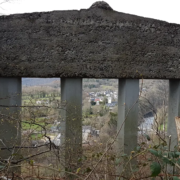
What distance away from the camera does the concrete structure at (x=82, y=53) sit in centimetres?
268

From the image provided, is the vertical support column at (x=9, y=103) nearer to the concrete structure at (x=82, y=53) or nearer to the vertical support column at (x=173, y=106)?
the concrete structure at (x=82, y=53)

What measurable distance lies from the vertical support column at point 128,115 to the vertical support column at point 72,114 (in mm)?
703

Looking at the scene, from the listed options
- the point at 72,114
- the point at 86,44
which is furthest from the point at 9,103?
the point at 86,44

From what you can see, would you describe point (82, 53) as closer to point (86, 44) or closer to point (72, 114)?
point (86, 44)

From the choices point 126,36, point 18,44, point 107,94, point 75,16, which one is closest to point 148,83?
point 107,94

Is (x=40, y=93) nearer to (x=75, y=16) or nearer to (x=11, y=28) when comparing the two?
(x=11, y=28)

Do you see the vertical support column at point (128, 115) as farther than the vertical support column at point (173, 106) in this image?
No

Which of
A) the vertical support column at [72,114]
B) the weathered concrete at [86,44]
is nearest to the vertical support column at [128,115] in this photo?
the weathered concrete at [86,44]

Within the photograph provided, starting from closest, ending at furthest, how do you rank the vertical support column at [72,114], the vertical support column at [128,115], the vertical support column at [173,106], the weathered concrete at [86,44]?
the weathered concrete at [86,44]
the vertical support column at [72,114]
the vertical support column at [128,115]
the vertical support column at [173,106]

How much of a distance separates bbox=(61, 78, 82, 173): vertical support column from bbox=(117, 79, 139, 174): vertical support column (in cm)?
70

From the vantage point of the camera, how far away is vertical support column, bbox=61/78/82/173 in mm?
2773

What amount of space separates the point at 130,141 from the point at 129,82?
992 millimetres

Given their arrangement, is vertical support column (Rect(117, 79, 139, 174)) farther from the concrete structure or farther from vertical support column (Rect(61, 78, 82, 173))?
vertical support column (Rect(61, 78, 82, 173))

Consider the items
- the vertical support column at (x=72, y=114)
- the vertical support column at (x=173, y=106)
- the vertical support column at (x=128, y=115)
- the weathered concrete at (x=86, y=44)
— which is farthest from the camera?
the vertical support column at (x=173, y=106)
